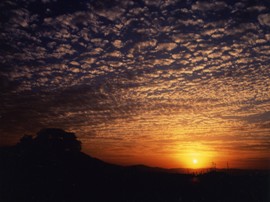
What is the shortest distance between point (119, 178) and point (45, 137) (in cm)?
2040

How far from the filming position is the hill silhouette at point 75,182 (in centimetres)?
4403

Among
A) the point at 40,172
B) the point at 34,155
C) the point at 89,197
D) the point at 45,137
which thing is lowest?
the point at 89,197

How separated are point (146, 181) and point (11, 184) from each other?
2690 centimetres

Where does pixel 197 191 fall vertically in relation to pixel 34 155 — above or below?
below

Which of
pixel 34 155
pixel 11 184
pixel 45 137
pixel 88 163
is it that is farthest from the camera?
pixel 88 163

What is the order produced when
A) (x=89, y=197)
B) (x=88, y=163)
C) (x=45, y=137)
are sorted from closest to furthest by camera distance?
1. (x=89, y=197)
2. (x=45, y=137)
3. (x=88, y=163)

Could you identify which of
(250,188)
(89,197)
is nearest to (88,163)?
(89,197)

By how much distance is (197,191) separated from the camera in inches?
1992

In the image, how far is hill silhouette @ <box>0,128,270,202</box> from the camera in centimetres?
4403

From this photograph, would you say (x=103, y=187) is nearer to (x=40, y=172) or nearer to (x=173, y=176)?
(x=40, y=172)

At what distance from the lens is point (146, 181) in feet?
181

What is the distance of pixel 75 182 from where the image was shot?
166 ft

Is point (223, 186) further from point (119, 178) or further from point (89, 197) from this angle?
point (89, 197)

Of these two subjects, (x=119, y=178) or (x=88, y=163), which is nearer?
(x=119, y=178)
